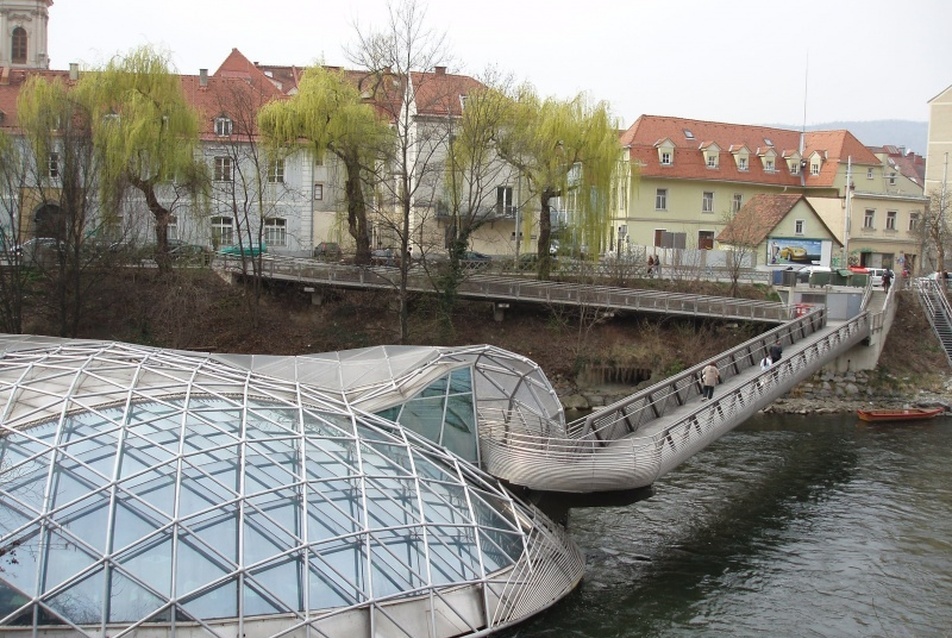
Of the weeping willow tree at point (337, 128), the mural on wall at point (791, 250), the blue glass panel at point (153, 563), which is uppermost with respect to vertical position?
the weeping willow tree at point (337, 128)

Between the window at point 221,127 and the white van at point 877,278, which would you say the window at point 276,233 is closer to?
the window at point 221,127

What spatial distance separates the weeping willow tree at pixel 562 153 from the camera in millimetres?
48500

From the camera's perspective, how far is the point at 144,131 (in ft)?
148

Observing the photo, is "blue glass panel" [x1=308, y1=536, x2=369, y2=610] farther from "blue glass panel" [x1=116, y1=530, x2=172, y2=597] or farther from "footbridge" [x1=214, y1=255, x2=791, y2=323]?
"footbridge" [x1=214, y1=255, x2=791, y2=323]

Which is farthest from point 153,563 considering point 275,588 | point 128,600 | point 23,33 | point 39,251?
point 23,33

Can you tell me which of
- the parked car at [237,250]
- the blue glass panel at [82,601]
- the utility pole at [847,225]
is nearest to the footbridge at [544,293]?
the parked car at [237,250]

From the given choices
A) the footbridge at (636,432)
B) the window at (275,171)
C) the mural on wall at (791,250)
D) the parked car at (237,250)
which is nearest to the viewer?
the footbridge at (636,432)

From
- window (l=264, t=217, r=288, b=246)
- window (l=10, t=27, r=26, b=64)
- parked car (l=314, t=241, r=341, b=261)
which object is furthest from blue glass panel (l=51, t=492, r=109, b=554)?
window (l=10, t=27, r=26, b=64)

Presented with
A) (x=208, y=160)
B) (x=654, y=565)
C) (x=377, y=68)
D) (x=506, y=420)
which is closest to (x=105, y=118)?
(x=208, y=160)

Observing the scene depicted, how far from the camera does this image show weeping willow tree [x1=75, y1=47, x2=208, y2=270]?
146 feet

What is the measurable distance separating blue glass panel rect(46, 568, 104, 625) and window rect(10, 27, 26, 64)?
83735 millimetres

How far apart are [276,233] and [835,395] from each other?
32.0m

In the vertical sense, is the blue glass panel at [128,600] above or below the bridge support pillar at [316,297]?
below

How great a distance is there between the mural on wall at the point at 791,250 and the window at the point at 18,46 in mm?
65918
